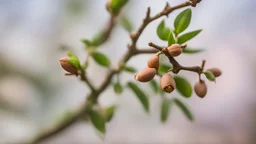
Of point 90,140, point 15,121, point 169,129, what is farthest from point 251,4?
point 15,121

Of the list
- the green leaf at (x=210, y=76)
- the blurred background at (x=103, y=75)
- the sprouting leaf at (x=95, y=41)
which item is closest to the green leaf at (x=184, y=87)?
the green leaf at (x=210, y=76)

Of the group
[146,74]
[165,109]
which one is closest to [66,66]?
[146,74]

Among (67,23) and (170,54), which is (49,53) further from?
(170,54)

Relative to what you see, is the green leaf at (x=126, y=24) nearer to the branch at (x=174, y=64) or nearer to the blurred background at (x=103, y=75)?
the branch at (x=174, y=64)

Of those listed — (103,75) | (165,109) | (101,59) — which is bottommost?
(103,75)

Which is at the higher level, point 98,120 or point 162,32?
point 162,32

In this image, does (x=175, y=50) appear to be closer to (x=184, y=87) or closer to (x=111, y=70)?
(x=184, y=87)
